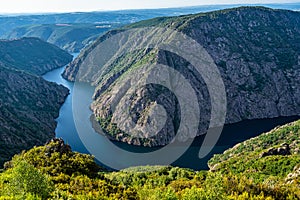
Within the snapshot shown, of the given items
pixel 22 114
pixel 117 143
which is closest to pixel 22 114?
pixel 22 114

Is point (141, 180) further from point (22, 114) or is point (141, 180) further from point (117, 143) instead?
point (22, 114)

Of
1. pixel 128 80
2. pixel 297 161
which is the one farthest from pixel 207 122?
pixel 297 161

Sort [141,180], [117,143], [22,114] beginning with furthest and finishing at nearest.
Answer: [22,114] → [117,143] → [141,180]

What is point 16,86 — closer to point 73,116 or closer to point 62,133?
point 73,116

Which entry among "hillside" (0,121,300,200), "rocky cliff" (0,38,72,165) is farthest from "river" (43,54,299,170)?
"hillside" (0,121,300,200)

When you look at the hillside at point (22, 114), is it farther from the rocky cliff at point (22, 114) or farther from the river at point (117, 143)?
the river at point (117, 143)

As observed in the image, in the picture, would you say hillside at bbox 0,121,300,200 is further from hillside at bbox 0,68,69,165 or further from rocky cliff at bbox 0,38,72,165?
rocky cliff at bbox 0,38,72,165

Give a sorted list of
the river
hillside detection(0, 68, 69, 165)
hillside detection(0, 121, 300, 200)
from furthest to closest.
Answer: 1. the river
2. hillside detection(0, 68, 69, 165)
3. hillside detection(0, 121, 300, 200)

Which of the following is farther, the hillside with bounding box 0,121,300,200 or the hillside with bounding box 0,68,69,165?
the hillside with bounding box 0,68,69,165
